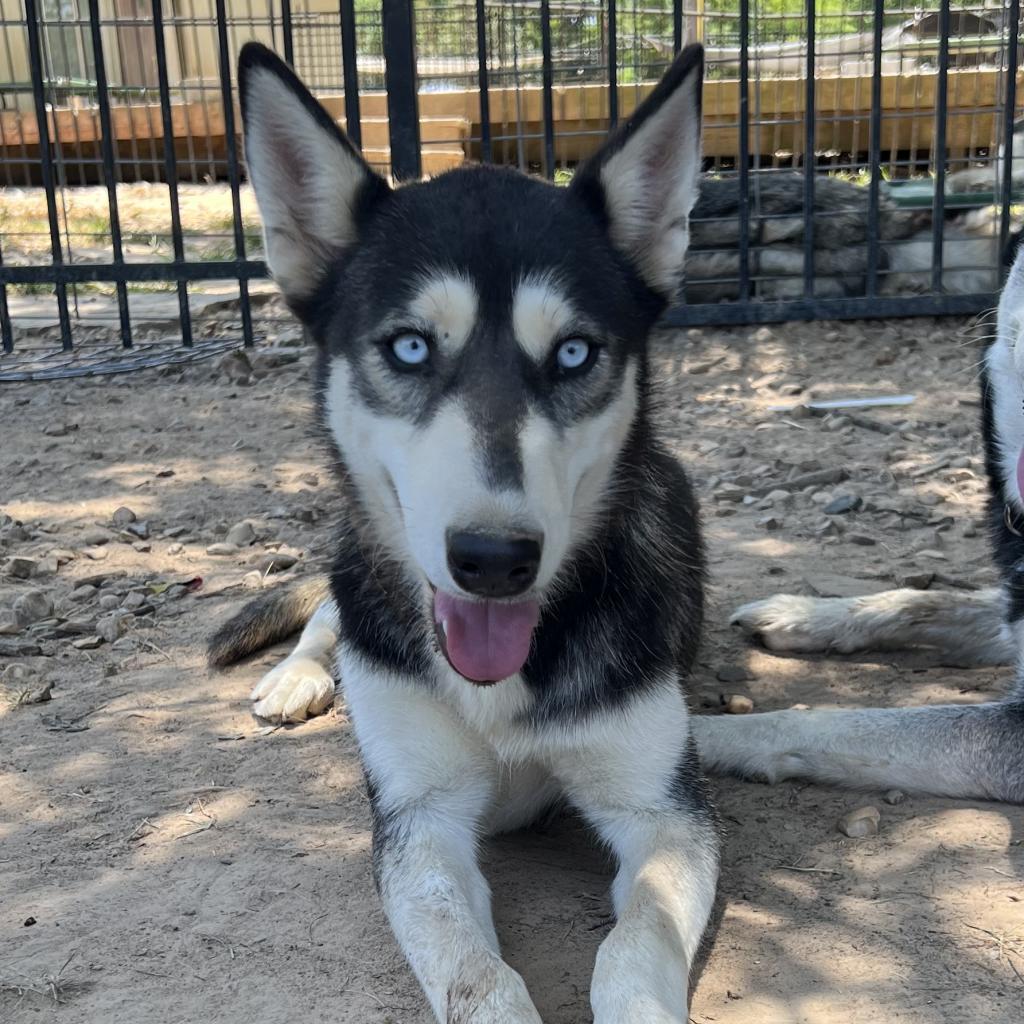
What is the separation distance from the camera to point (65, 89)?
433 inches

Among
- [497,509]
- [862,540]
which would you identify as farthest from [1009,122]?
[497,509]

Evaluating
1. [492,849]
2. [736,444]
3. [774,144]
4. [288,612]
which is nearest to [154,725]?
[288,612]

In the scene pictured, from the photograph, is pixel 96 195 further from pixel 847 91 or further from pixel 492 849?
pixel 492 849

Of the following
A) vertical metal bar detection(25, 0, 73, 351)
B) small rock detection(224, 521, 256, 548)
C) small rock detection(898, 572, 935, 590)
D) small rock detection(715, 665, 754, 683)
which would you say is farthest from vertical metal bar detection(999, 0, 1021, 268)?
vertical metal bar detection(25, 0, 73, 351)

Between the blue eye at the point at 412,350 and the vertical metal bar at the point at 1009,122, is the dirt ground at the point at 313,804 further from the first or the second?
the vertical metal bar at the point at 1009,122

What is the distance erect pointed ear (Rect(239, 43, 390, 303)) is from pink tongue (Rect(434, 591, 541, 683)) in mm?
914

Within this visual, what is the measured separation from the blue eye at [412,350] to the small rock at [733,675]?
5.87 feet

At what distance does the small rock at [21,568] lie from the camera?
4.56m

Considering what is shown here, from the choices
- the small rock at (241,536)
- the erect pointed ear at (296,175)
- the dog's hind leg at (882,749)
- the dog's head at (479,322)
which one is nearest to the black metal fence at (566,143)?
the small rock at (241,536)

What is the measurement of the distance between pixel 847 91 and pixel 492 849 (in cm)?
846

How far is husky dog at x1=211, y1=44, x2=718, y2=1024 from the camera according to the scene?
7.68 feet

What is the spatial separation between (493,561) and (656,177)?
1170mm

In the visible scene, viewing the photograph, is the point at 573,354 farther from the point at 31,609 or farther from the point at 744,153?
the point at 744,153

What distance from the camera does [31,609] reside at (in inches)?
165
